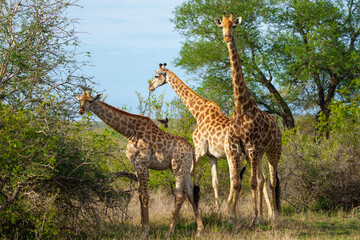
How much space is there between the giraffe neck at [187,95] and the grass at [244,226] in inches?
88.9

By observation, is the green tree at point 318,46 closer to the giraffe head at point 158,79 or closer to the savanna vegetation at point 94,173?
the savanna vegetation at point 94,173

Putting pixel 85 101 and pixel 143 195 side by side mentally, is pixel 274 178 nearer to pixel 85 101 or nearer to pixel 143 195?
pixel 143 195

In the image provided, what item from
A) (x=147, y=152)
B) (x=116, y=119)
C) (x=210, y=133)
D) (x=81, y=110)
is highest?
(x=81, y=110)

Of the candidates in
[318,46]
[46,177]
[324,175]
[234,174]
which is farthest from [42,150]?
[318,46]

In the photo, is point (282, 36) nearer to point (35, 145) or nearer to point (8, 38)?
point (8, 38)

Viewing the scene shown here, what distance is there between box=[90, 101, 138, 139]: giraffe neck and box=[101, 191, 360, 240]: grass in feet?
5.44

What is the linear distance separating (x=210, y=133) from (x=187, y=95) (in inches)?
48.9

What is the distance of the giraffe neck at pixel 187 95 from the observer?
10930 millimetres

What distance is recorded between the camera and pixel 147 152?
28.0ft

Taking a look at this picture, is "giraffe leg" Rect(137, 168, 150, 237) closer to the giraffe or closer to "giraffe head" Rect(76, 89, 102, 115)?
the giraffe

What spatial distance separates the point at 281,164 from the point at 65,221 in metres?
6.59

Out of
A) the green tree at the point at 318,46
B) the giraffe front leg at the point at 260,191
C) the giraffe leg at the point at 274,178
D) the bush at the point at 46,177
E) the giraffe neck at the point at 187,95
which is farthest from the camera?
the green tree at the point at 318,46

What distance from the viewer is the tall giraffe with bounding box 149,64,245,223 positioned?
9156 millimetres

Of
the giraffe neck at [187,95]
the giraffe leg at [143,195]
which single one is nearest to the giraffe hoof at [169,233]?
the giraffe leg at [143,195]
